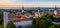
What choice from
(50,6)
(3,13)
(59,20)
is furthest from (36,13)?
(3,13)

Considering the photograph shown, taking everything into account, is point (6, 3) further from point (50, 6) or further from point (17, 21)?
point (50, 6)

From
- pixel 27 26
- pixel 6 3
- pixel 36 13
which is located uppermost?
pixel 6 3

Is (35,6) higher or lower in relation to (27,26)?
higher

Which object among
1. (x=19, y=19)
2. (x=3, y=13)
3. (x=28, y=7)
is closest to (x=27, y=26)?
(x=19, y=19)

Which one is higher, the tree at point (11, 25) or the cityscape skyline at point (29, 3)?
the cityscape skyline at point (29, 3)

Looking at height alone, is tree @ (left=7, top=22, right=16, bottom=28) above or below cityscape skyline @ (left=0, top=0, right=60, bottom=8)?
below

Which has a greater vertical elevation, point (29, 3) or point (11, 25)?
A: point (29, 3)

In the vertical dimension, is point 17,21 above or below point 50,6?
below

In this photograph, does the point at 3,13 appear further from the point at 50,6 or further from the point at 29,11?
the point at 50,6
